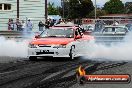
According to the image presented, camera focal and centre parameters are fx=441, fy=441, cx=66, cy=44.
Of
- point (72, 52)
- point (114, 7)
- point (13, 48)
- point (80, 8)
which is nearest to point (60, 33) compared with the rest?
point (72, 52)

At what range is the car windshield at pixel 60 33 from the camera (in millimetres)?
18005

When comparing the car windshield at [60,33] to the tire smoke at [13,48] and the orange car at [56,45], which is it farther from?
the tire smoke at [13,48]

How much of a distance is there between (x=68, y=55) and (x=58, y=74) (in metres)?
5.26

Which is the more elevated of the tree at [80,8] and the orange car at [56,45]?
the tree at [80,8]

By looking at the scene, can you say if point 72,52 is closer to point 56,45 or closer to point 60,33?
point 56,45

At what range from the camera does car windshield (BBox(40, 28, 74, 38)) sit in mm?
18005

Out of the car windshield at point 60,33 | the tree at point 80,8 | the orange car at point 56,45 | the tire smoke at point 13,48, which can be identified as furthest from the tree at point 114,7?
the orange car at point 56,45

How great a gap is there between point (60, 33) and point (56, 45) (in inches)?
55.4

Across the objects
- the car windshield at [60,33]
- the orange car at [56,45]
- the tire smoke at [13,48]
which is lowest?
the tire smoke at [13,48]

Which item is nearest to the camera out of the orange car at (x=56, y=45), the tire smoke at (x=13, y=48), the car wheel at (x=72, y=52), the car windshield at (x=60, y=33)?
the orange car at (x=56, y=45)

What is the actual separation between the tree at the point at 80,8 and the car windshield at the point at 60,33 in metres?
91.6

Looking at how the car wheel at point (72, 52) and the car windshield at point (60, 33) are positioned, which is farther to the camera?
Answer: the car windshield at point (60, 33)

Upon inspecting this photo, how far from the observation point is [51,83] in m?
9.73

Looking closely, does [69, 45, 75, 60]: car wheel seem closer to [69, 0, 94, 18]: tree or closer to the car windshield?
the car windshield
